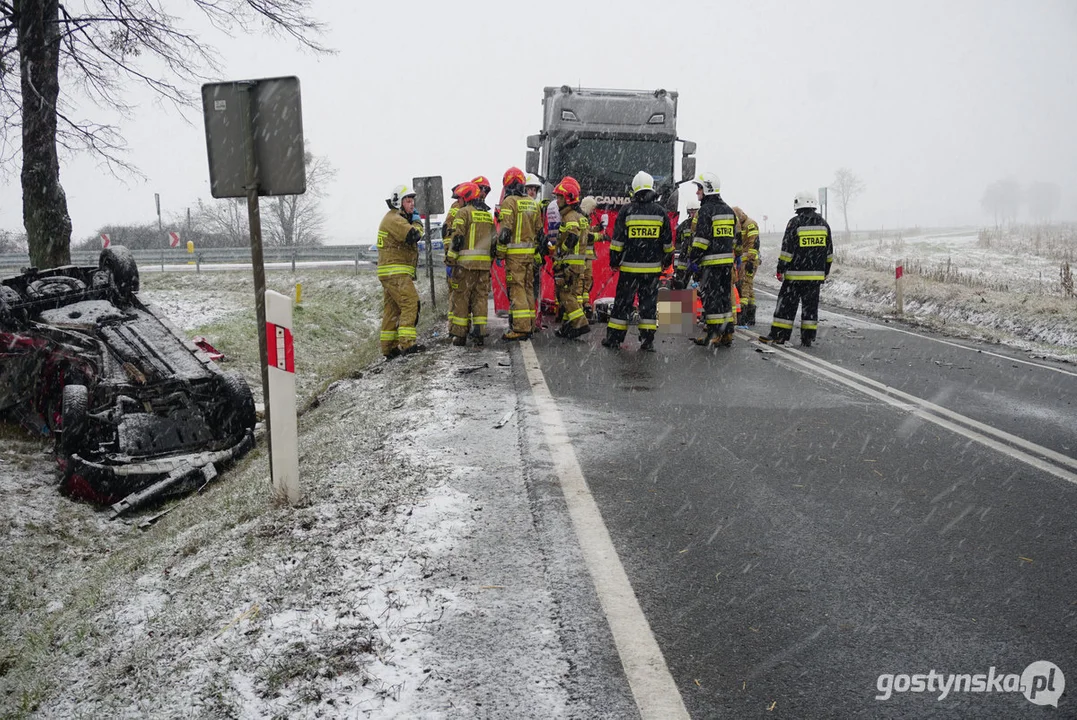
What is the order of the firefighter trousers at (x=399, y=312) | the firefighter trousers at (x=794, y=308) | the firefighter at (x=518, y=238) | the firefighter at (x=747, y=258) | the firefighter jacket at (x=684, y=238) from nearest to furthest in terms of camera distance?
the firefighter trousers at (x=399, y=312), the firefighter at (x=518, y=238), the firefighter trousers at (x=794, y=308), the firefighter jacket at (x=684, y=238), the firefighter at (x=747, y=258)

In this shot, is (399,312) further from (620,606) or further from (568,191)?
(620,606)

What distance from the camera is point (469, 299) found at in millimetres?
10656

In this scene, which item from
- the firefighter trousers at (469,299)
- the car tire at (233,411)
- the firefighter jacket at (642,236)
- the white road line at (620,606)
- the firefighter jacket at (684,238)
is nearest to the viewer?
the white road line at (620,606)

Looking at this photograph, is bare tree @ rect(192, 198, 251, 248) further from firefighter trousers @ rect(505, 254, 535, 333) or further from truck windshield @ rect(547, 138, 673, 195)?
firefighter trousers @ rect(505, 254, 535, 333)

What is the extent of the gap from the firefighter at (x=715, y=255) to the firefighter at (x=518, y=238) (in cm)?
216

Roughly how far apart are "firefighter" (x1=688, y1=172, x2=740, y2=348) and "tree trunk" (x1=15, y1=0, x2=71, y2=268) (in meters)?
9.40

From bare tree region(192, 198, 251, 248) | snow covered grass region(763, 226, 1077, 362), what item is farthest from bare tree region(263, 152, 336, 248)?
snow covered grass region(763, 226, 1077, 362)

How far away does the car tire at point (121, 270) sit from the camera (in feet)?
31.4

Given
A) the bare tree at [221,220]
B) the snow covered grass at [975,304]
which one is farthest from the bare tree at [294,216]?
the snow covered grass at [975,304]

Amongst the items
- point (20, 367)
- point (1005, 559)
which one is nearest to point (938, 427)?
point (1005, 559)

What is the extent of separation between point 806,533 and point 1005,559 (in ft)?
2.88

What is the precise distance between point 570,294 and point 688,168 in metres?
5.45

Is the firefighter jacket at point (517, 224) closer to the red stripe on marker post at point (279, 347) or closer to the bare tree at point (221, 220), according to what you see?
the red stripe on marker post at point (279, 347)

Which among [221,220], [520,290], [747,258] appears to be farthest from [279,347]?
[221,220]
